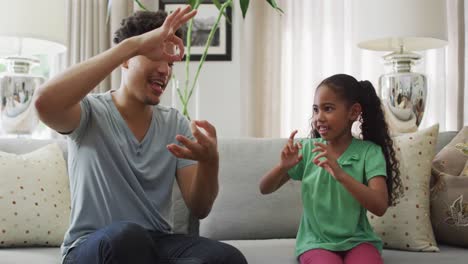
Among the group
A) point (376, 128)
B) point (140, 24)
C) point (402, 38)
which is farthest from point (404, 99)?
point (140, 24)

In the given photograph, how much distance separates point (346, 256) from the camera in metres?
1.71

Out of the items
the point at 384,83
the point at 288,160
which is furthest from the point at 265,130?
the point at 288,160

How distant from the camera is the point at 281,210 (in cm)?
207

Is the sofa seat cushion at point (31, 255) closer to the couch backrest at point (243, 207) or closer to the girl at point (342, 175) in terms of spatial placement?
the couch backrest at point (243, 207)

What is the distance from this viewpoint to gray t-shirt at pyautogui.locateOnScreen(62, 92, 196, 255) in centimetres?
149

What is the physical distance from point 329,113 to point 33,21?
5.33 ft

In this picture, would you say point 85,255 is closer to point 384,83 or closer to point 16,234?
point 16,234

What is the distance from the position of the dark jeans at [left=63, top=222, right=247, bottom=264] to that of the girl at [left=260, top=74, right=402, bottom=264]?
14.3 inches

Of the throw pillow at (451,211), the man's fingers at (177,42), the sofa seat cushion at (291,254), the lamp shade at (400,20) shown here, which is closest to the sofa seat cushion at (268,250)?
the sofa seat cushion at (291,254)

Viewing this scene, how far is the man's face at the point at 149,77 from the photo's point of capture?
61.8 inches

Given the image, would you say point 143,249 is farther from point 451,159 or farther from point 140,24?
point 451,159

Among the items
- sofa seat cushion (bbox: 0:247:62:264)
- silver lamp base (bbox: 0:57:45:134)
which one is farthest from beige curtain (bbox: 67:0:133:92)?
sofa seat cushion (bbox: 0:247:62:264)

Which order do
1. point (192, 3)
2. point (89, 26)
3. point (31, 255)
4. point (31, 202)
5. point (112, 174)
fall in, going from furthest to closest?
point (89, 26), point (192, 3), point (31, 202), point (31, 255), point (112, 174)

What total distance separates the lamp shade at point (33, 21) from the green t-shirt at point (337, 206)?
1.55 meters
